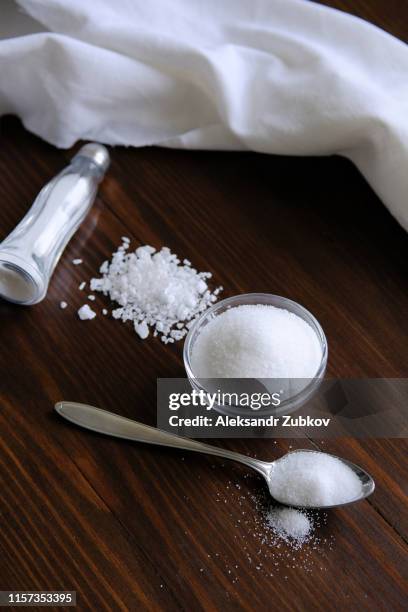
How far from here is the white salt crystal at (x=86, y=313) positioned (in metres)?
0.82

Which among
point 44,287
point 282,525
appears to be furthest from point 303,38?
point 282,525

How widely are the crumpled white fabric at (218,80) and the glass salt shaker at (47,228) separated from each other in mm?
61

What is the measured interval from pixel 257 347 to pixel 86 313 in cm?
22

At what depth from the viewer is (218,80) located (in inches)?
33.8

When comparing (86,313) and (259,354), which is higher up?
(259,354)

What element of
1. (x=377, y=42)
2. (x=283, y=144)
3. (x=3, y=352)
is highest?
(x=377, y=42)

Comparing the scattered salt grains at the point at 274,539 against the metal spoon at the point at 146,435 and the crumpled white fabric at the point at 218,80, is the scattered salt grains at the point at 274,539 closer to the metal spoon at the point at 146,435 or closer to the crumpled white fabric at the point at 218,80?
the metal spoon at the point at 146,435

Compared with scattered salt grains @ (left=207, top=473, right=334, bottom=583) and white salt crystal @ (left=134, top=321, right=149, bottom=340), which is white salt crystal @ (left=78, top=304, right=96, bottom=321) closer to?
white salt crystal @ (left=134, top=321, right=149, bottom=340)

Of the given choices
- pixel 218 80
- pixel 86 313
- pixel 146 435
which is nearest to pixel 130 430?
pixel 146 435

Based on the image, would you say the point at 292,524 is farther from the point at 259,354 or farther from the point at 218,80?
the point at 218,80

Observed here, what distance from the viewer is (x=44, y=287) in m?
0.82

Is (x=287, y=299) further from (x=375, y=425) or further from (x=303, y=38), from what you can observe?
(x=303, y=38)

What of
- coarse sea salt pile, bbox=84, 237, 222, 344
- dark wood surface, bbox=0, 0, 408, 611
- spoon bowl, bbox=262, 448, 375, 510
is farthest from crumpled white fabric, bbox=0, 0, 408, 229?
spoon bowl, bbox=262, 448, 375, 510

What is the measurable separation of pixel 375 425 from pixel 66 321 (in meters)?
0.35
